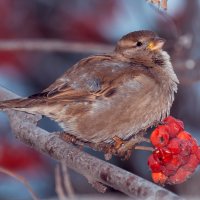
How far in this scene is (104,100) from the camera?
12.7ft

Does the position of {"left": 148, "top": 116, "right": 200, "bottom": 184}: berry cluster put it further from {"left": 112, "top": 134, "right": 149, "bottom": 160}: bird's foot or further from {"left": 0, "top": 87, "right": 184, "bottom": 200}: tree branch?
{"left": 0, "top": 87, "right": 184, "bottom": 200}: tree branch

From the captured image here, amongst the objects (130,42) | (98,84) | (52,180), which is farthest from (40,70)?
(98,84)

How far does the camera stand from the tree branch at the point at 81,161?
7.36ft

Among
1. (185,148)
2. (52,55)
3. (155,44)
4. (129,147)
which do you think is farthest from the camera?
(52,55)

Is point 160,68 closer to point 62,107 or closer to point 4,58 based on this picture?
point 62,107

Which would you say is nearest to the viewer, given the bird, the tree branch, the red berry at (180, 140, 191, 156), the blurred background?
the tree branch

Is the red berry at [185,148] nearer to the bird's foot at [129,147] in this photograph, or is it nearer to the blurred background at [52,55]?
the bird's foot at [129,147]

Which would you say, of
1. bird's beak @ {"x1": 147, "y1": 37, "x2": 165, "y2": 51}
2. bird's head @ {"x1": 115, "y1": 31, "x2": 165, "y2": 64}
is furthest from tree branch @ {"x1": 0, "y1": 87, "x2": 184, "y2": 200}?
bird's beak @ {"x1": 147, "y1": 37, "x2": 165, "y2": 51}

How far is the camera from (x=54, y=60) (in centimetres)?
623

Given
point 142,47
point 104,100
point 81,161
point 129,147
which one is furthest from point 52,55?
point 81,161

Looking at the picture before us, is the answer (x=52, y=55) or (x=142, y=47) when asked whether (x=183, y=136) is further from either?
(x=52, y=55)

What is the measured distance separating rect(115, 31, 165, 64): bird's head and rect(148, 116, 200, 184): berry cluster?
150cm

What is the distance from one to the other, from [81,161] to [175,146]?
40 cm

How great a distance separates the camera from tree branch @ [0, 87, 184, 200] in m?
2.24
